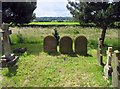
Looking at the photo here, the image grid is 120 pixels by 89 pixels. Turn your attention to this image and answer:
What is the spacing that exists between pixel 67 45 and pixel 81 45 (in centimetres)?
77

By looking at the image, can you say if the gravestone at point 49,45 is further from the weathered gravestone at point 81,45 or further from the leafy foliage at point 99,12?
the leafy foliage at point 99,12

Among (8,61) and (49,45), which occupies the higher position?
(8,61)

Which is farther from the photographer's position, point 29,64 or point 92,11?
point 92,11

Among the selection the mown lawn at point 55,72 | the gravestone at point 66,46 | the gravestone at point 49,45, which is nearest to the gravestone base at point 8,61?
the mown lawn at point 55,72

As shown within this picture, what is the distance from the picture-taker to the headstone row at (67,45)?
1516 centimetres

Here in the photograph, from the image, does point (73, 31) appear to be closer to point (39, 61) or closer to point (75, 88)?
point (39, 61)

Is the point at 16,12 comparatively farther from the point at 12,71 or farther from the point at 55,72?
the point at 55,72

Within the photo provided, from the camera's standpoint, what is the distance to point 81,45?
50.0 ft

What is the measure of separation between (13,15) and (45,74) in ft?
38.8

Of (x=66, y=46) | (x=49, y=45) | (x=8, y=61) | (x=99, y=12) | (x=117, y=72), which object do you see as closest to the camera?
(x=117, y=72)

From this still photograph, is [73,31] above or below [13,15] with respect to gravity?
below

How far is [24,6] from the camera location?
70.2 ft

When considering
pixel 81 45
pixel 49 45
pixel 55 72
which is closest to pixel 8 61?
pixel 55 72

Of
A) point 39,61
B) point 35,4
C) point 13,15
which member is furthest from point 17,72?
point 35,4
